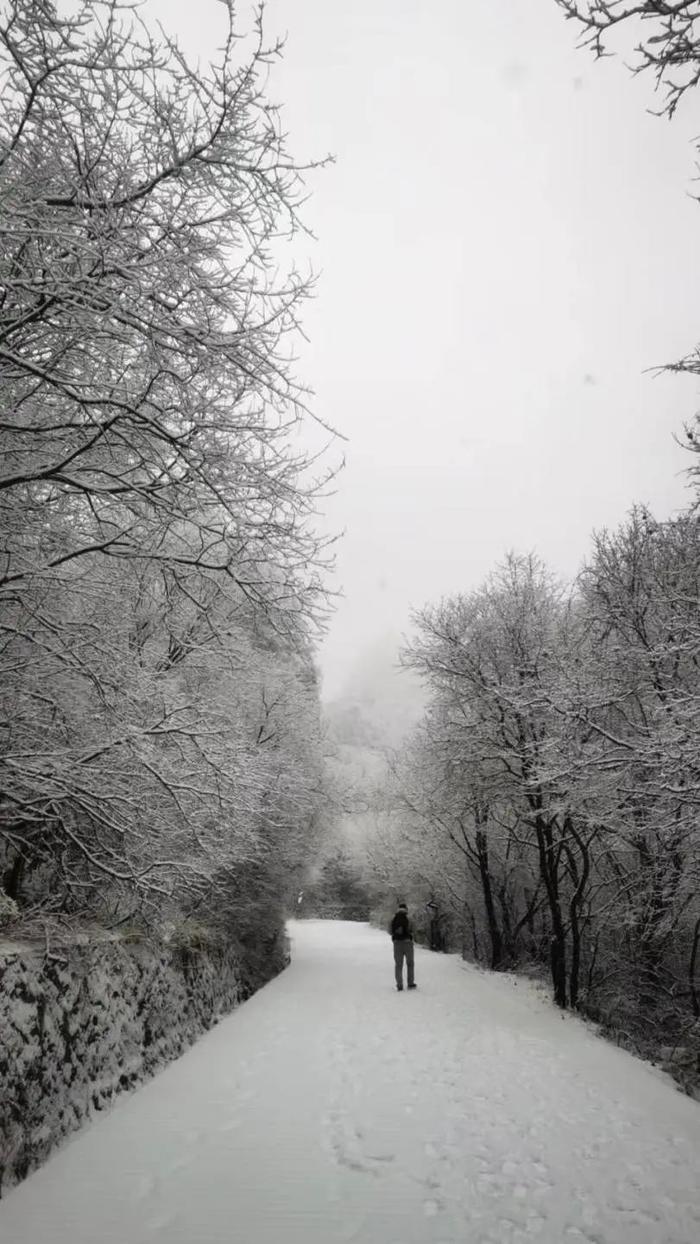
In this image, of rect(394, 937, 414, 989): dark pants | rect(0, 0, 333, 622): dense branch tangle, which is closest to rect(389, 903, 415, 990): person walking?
rect(394, 937, 414, 989): dark pants

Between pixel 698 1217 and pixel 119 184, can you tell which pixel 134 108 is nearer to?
pixel 119 184

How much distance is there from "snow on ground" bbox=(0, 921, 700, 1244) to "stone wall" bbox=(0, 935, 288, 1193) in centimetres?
19

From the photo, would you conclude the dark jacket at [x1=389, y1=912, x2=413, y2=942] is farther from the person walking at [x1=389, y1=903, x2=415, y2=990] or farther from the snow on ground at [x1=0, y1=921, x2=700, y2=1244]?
the snow on ground at [x1=0, y1=921, x2=700, y2=1244]

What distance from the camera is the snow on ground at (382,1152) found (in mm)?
3203

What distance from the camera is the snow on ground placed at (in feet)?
10.5

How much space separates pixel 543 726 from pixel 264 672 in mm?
7336

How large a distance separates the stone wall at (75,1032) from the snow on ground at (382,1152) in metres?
0.19

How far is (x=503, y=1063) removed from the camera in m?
6.24

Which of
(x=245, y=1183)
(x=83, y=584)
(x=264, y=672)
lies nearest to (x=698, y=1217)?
(x=245, y=1183)

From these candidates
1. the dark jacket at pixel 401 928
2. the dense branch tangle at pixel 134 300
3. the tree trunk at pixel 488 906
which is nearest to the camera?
the dense branch tangle at pixel 134 300

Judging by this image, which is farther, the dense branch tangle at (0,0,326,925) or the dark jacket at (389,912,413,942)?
the dark jacket at (389,912,413,942)

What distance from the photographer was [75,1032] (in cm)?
450

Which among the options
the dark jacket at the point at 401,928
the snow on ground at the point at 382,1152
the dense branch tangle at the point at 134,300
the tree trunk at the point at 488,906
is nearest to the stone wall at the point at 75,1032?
the snow on ground at the point at 382,1152

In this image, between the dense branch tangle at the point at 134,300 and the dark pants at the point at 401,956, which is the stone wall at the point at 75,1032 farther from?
the dark pants at the point at 401,956
